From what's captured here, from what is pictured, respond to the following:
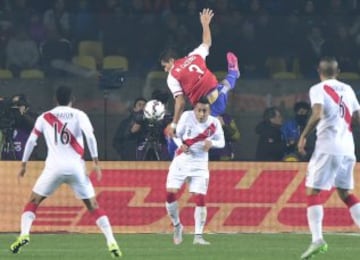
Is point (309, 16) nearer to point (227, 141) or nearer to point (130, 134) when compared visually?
point (227, 141)

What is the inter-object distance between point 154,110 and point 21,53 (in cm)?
305

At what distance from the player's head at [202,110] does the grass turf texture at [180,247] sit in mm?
1610

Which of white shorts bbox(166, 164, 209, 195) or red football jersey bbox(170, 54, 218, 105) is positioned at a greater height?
red football jersey bbox(170, 54, 218, 105)

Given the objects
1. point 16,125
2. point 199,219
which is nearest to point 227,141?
point 16,125

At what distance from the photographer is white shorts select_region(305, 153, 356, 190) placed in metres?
14.2

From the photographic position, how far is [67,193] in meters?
20.1

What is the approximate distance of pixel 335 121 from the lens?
14.4 m

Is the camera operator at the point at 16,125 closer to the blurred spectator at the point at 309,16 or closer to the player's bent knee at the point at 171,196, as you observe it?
the player's bent knee at the point at 171,196

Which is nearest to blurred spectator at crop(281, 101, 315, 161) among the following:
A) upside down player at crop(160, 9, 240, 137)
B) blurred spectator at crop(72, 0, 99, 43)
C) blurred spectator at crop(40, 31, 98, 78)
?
upside down player at crop(160, 9, 240, 137)

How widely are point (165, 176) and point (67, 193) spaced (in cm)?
149

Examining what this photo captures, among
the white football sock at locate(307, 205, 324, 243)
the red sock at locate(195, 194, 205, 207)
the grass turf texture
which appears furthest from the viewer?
the red sock at locate(195, 194, 205, 207)

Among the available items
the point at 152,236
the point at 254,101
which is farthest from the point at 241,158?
the point at 152,236

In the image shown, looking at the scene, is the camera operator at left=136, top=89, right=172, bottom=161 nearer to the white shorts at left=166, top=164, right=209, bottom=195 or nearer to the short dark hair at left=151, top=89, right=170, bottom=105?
the short dark hair at left=151, top=89, right=170, bottom=105

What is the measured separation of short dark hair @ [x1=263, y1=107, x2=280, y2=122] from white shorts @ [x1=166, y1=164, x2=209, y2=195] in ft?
13.7
